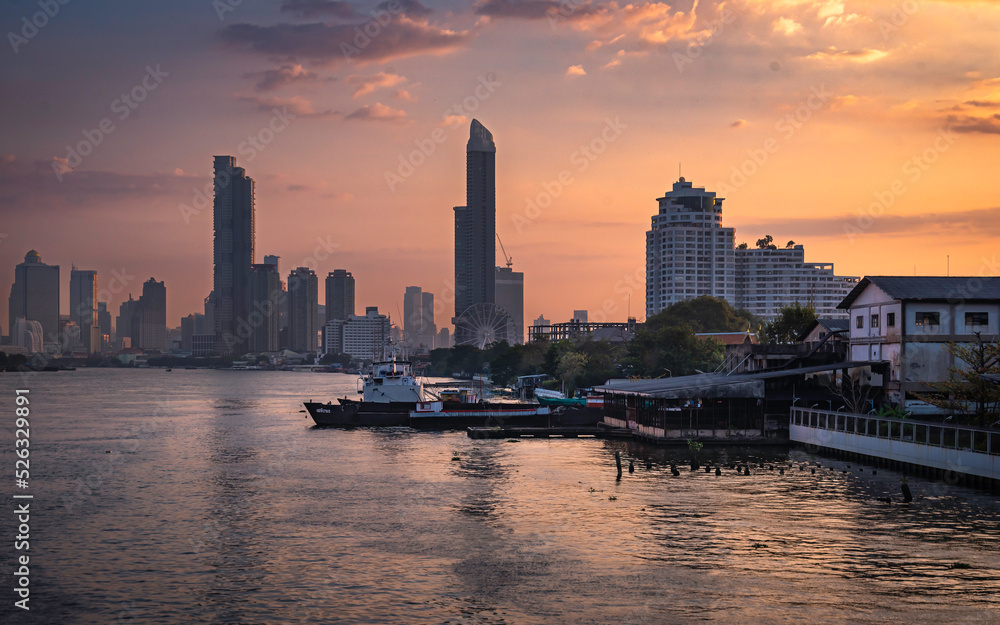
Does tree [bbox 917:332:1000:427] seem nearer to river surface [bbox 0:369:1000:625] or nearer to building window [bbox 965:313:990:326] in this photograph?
river surface [bbox 0:369:1000:625]

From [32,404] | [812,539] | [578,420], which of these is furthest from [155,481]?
[32,404]

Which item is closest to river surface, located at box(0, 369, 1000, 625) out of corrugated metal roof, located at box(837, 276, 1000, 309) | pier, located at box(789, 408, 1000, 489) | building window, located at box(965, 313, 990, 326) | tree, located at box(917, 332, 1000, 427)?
pier, located at box(789, 408, 1000, 489)

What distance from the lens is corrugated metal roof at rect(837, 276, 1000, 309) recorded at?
73875 millimetres

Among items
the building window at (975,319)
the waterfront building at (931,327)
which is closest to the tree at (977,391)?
the waterfront building at (931,327)

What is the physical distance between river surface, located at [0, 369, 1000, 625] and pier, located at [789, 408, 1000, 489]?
56.5 inches

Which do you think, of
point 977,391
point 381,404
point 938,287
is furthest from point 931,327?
point 381,404

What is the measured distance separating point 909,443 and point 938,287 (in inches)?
850

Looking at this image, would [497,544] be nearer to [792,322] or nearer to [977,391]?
A: [977,391]

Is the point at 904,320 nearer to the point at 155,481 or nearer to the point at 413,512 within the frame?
the point at 413,512

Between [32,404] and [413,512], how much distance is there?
5404 inches

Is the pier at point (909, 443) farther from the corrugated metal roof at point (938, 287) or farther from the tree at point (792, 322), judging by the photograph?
the tree at point (792, 322)

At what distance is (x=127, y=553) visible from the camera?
132ft

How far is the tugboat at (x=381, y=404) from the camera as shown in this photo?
4252 inches

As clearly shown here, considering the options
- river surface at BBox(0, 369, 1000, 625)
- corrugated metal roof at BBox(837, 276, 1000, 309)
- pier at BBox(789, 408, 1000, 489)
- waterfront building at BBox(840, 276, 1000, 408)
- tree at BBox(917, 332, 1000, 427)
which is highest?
corrugated metal roof at BBox(837, 276, 1000, 309)
